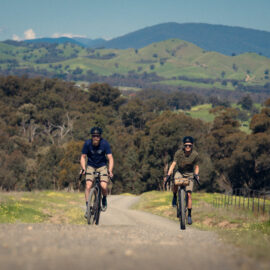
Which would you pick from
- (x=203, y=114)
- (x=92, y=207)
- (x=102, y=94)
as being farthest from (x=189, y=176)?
(x=203, y=114)

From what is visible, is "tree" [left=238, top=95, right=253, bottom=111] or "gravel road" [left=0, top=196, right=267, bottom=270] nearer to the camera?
"gravel road" [left=0, top=196, right=267, bottom=270]

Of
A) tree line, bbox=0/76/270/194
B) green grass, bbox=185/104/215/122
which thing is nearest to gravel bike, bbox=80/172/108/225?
tree line, bbox=0/76/270/194

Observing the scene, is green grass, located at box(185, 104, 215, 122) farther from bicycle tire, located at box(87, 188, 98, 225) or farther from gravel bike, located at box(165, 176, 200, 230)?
bicycle tire, located at box(87, 188, 98, 225)

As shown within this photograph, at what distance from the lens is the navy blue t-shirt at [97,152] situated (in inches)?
496

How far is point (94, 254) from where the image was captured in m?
6.43

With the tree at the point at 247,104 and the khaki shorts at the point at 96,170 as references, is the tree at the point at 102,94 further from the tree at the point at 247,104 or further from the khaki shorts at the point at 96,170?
the khaki shorts at the point at 96,170

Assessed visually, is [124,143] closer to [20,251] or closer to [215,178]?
[215,178]

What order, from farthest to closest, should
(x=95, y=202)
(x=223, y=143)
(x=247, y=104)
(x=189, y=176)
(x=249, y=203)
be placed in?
(x=247, y=104)
(x=223, y=143)
(x=249, y=203)
(x=189, y=176)
(x=95, y=202)

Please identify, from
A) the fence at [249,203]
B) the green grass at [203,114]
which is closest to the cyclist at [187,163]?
the fence at [249,203]

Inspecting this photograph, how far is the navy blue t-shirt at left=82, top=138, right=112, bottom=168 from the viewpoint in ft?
41.4

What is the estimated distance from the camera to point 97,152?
12.7 meters

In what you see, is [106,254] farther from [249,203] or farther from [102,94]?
[102,94]

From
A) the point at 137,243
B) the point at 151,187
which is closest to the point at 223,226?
the point at 137,243

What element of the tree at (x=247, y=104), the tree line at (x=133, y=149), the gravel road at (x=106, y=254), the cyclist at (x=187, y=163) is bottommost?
the tree line at (x=133, y=149)
